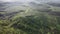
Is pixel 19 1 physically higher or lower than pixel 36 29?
higher

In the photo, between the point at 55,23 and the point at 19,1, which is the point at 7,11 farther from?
the point at 55,23

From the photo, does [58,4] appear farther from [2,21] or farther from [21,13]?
[2,21]

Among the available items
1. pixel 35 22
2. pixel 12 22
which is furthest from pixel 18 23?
pixel 35 22

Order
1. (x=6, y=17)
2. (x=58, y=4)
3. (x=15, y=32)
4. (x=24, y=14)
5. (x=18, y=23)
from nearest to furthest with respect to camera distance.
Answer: (x=15, y=32) < (x=18, y=23) < (x=6, y=17) < (x=24, y=14) < (x=58, y=4)

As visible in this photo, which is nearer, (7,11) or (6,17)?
(6,17)

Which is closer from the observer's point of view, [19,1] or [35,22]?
[35,22]

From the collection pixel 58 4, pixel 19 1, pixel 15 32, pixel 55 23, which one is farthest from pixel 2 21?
pixel 58 4

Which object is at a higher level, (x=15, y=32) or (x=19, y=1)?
(x=19, y=1)

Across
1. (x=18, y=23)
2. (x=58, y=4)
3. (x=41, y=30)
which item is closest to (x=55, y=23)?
(x=41, y=30)

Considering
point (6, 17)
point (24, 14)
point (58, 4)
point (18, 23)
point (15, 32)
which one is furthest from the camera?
point (58, 4)
